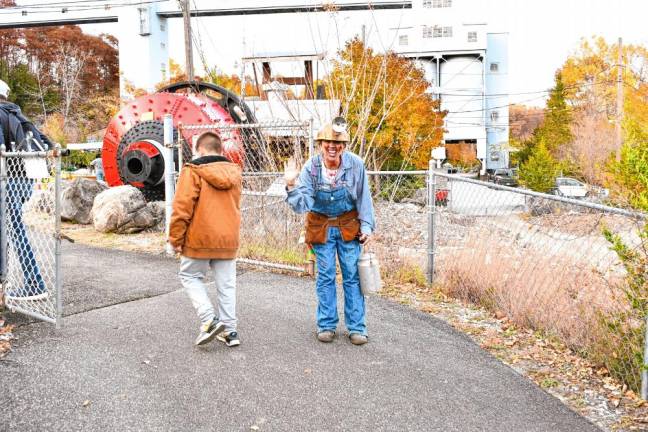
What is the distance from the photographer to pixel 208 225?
15.2 ft

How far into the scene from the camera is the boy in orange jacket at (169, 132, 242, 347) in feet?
15.0

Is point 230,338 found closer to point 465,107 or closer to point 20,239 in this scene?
point 20,239

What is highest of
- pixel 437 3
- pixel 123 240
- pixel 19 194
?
pixel 437 3

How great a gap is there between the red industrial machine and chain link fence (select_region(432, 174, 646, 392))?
507 centimetres

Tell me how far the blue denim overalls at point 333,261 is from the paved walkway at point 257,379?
0.21 m

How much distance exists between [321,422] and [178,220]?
1.79 m

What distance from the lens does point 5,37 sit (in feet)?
171

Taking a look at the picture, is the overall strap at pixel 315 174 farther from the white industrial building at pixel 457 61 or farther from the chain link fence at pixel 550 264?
the white industrial building at pixel 457 61

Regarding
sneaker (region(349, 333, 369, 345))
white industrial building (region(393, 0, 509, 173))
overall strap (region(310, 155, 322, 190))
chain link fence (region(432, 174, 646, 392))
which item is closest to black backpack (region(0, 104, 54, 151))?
overall strap (region(310, 155, 322, 190))

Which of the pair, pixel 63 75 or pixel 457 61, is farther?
pixel 457 61

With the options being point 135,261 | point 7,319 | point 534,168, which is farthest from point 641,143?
point 534,168

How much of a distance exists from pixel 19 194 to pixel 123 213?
5.32 meters

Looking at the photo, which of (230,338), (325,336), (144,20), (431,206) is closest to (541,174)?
(431,206)

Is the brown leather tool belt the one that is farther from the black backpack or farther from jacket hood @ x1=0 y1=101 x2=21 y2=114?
jacket hood @ x1=0 y1=101 x2=21 y2=114
